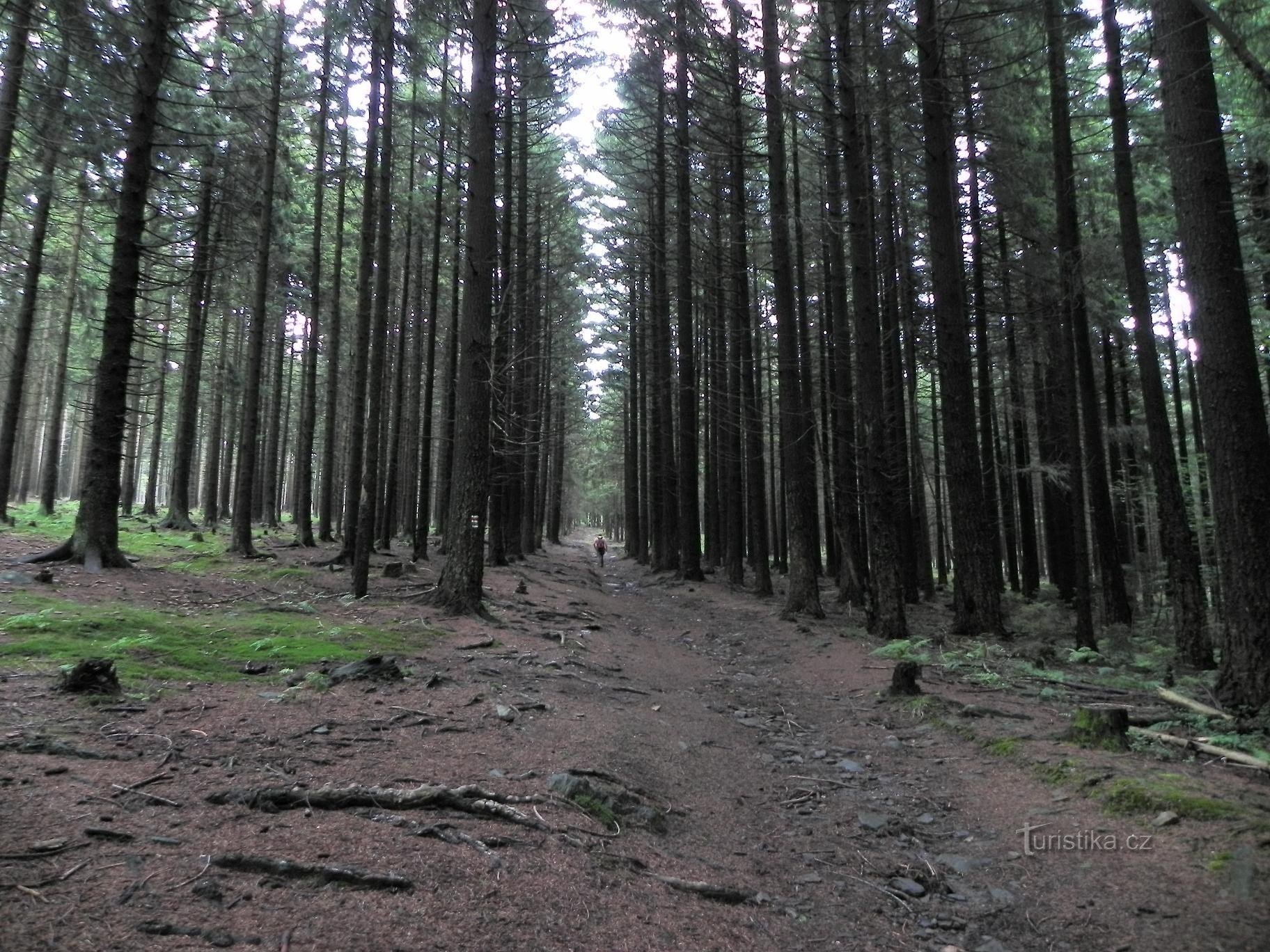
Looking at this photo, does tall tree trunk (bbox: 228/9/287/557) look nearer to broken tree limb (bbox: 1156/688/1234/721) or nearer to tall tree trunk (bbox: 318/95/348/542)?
tall tree trunk (bbox: 318/95/348/542)

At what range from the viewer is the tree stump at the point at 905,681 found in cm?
740

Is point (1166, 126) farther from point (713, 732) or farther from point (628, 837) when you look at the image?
point (628, 837)

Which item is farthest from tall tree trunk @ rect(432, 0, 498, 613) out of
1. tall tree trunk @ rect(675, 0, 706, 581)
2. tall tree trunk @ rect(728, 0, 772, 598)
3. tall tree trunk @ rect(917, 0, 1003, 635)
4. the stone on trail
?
tall tree trunk @ rect(675, 0, 706, 581)

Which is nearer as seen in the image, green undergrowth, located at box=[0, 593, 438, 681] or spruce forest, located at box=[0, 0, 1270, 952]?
spruce forest, located at box=[0, 0, 1270, 952]

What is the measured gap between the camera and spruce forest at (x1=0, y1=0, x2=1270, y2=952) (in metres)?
3.44

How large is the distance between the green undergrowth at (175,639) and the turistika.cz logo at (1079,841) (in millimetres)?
6158

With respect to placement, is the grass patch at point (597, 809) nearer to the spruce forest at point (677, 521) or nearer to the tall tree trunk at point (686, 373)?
the spruce forest at point (677, 521)

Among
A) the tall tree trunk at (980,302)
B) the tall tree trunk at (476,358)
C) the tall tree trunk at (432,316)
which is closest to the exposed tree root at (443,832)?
the tall tree trunk at (476,358)

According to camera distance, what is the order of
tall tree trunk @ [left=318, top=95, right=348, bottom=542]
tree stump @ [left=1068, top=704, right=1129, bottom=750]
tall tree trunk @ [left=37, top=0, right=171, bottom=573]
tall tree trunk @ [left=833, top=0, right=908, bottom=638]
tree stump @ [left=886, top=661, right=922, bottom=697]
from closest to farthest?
tree stump @ [left=1068, top=704, right=1129, bottom=750]
tree stump @ [left=886, top=661, right=922, bottom=697]
tall tree trunk @ [left=37, top=0, right=171, bottom=573]
tall tree trunk @ [left=833, top=0, right=908, bottom=638]
tall tree trunk @ [left=318, top=95, right=348, bottom=542]

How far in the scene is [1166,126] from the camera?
6.60 metres

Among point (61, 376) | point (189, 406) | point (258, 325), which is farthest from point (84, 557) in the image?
point (61, 376)

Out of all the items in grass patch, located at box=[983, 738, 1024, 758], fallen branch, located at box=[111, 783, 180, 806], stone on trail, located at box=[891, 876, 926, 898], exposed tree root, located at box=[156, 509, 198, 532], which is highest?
exposed tree root, located at box=[156, 509, 198, 532]

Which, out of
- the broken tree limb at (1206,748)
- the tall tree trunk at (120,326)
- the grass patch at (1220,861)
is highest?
the tall tree trunk at (120,326)

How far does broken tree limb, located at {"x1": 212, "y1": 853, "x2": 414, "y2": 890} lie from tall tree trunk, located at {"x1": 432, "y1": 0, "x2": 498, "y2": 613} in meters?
7.66
